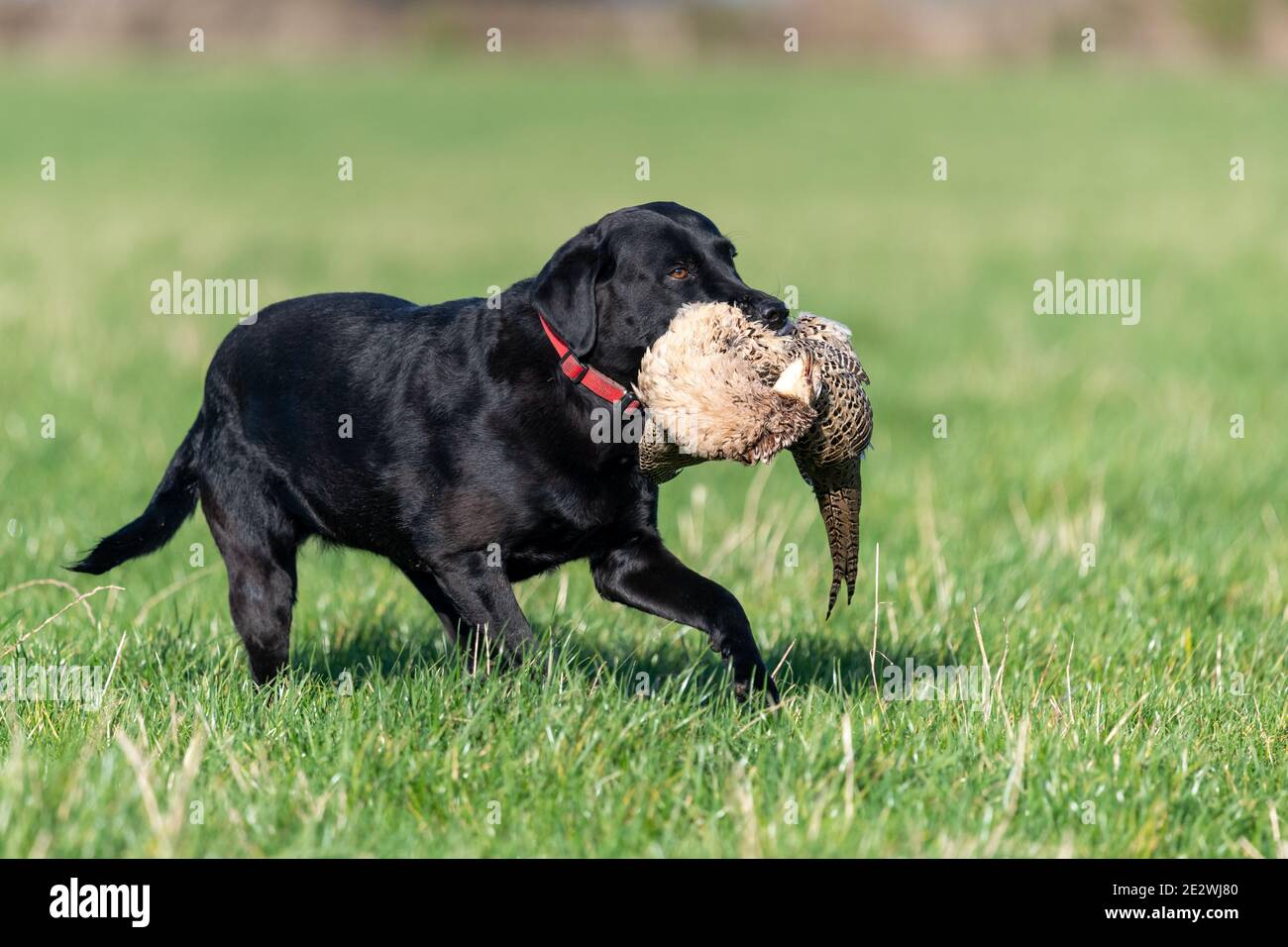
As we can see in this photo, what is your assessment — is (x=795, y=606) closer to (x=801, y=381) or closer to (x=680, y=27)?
(x=801, y=381)

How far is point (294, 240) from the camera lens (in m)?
18.2

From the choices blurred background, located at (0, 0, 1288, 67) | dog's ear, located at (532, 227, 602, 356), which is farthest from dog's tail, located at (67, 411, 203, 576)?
blurred background, located at (0, 0, 1288, 67)

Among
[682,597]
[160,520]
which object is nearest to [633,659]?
[682,597]

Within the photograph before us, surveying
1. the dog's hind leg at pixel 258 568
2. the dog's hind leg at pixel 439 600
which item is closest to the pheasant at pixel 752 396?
the dog's hind leg at pixel 439 600

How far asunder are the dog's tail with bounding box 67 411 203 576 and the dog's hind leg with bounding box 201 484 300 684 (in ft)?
0.50

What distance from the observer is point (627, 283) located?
451 centimetres

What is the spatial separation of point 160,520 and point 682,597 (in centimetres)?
188

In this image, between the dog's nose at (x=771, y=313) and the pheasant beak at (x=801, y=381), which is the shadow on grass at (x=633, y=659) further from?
the dog's nose at (x=771, y=313)

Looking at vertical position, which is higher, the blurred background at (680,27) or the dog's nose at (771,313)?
the blurred background at (680,27)

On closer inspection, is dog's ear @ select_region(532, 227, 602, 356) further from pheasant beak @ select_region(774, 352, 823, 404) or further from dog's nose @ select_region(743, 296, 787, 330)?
pheasant beak @ select_region(774, 352, 823, 404)

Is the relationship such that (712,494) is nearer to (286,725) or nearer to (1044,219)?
(286,725)

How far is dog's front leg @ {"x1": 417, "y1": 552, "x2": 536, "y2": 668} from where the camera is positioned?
14.2 ft

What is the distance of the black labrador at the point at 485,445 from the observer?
14.3 ft

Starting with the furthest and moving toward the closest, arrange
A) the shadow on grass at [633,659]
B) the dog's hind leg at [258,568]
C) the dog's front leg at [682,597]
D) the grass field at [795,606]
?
the dog's hind leg at [258,568], the shadow on grass at [633,659], the dog's front leg at [682,597], the grass field at [795,606]
